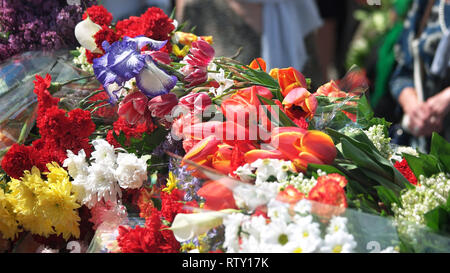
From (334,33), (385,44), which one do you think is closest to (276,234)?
(385,44)

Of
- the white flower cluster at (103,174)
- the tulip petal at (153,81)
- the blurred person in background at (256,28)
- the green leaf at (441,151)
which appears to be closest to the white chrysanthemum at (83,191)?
the white flower cluster at (103,174)

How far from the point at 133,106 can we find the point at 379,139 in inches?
19.6

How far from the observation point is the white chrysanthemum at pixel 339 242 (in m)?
0.72

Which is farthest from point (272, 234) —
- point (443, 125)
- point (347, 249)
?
point (443, 125)

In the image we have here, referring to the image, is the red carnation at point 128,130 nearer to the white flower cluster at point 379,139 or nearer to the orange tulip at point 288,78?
the orange tulip at point 288,78

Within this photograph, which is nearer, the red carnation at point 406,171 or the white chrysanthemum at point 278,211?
the white chrysanthemum at point 278,211

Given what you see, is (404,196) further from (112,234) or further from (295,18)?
(295,18)

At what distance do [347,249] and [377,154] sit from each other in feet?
0.89

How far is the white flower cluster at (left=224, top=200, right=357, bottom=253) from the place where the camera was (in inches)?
28.5

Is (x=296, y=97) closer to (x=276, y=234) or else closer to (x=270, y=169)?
(x=270, y=169)

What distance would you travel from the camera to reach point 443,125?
98.4 inches

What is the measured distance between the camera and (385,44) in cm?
299

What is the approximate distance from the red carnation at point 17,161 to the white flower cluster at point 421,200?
710mm

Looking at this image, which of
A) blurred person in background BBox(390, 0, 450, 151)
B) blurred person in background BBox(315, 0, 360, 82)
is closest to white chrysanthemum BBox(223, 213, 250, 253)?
blurred person in background BBox(390, 0, 450, 151)
